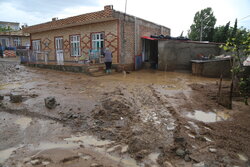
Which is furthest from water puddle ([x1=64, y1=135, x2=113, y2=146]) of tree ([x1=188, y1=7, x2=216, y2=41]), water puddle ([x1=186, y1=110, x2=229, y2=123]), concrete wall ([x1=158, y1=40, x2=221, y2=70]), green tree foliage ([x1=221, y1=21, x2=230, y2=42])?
tree ([x1=188, y1=7, x2=216, y2=41])

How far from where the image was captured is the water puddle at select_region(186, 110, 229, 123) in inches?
165

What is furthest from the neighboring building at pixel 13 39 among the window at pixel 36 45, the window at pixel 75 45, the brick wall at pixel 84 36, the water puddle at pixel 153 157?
the water puddle at pixel 153 157

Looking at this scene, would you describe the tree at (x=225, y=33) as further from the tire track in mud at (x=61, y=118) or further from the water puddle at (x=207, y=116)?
the tire track in mud at (x=61, y=118)

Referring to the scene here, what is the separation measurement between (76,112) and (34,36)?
1665 centimetres

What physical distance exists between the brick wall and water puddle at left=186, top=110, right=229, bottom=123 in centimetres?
780

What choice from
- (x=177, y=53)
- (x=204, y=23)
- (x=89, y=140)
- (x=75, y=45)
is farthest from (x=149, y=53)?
(x=204, y=23)

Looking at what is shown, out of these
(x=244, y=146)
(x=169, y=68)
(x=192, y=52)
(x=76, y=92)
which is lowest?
(x=244, y=146)

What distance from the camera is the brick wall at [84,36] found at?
448 inches

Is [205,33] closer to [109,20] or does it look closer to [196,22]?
[196,22]

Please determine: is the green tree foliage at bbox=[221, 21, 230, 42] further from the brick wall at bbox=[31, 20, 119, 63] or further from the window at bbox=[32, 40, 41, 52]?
the window at bbox=[32, 40, 41, 52]

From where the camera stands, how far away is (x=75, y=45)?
13828mm

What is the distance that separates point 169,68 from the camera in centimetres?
1255

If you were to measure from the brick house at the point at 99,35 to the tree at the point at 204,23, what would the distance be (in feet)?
50.3

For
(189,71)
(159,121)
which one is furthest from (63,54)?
(159,121)
